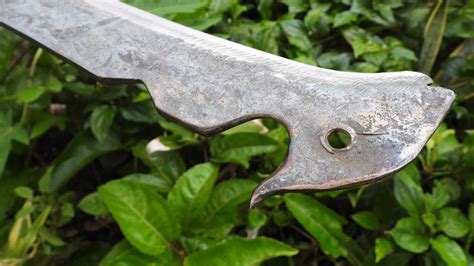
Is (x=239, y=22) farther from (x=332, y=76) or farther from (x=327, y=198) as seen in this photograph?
(x=332, y=76)

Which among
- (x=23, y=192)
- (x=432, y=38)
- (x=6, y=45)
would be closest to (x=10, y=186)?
(x=23, y=192)

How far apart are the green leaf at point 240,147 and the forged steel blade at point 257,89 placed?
314mm

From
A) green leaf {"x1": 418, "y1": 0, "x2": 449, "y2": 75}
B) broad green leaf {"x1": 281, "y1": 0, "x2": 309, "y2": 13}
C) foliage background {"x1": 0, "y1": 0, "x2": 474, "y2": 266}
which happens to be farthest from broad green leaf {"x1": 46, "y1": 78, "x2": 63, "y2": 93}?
green leaf {"x1": 418, "y1": 0, "x2": 449, "y2": 75}

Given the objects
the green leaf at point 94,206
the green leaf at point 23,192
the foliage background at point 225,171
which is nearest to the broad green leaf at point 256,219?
the foliage background at point 225,171

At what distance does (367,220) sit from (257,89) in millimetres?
426

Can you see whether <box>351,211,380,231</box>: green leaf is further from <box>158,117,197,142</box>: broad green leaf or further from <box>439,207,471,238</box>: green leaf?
<box>158,117,197,142</box>: broad green leaf

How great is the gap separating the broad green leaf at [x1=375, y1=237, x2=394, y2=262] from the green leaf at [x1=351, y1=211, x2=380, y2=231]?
0.04 m

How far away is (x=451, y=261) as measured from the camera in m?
0.62

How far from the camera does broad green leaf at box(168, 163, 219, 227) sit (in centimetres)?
65

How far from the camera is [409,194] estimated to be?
68cm

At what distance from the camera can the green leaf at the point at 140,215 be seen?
605 millimetres

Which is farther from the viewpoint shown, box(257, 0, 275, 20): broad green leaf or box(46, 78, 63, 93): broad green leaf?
box(257, 0, 275, 20): broad green leaf

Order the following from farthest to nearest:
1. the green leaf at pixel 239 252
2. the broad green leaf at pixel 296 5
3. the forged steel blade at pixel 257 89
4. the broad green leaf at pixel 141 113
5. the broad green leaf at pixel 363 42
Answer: the broad green leaf at pixel 296 5
the broad green leaf at pixel 363 42
the broad green leaf at pixel 141 113
the green leaf at pixel 239 252
the forged steel blade at pixel 257 89

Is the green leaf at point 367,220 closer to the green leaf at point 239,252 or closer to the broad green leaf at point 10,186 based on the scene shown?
the green leaf at point 239,252
